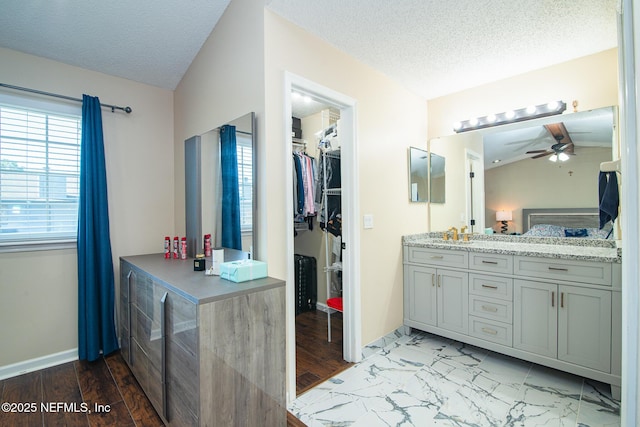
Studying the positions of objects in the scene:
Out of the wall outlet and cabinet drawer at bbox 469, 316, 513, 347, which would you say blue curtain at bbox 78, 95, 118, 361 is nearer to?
the wall outlet

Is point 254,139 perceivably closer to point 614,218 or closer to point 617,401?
point 614,218

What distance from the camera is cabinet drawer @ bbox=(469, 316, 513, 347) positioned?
7.41 ft

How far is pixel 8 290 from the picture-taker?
7.15 feet

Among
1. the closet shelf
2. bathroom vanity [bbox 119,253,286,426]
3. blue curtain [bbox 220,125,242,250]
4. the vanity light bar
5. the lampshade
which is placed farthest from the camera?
the closet shelf

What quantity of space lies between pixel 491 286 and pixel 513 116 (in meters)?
1.60

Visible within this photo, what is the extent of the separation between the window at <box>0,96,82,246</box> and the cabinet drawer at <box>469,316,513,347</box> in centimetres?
347

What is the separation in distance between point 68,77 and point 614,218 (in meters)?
4.51

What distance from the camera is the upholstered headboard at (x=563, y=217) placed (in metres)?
2.29

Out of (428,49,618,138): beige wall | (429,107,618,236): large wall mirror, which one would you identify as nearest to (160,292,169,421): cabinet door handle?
(429,107,618,236): large wall mirror

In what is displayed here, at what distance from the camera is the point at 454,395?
6.27ft

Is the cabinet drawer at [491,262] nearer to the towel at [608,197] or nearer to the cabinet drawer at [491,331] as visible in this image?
the cabinet drawer at [491,331]

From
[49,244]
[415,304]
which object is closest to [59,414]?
[49,244]

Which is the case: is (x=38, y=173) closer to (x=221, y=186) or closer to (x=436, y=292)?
(x=221, y=186)

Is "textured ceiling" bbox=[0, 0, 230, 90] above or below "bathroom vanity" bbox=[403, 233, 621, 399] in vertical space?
above
